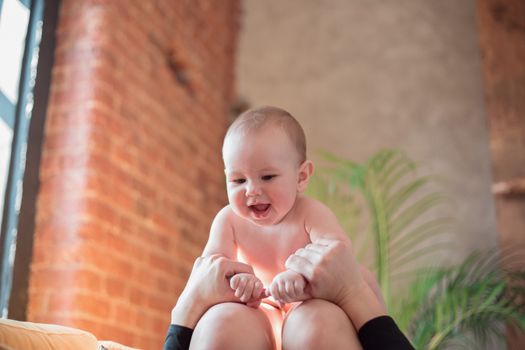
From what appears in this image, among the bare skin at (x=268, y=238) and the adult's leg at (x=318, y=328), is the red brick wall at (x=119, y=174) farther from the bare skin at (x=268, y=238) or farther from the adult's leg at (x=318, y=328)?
the adult's leg at (x=318, y=328)

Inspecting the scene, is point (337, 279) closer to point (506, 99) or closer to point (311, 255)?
point (311, 255)

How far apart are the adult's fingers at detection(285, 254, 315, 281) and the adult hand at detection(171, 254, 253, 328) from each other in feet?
0.27

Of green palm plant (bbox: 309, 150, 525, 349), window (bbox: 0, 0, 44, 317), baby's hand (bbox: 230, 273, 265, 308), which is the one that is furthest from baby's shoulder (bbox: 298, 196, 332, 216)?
window (bbox: 0, 0, 44, 317)

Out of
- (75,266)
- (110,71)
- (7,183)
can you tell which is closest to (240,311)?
(75,266)

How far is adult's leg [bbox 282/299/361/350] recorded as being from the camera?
85cm

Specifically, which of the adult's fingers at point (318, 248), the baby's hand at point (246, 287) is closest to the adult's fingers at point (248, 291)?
the baby's hand at point (246, 287)

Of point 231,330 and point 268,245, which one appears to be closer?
point 231,330

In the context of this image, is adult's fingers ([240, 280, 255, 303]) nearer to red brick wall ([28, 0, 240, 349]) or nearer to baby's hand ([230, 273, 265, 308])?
baby's hand ([230, 273, 265, 308])

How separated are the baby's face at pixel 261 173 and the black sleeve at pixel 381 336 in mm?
266

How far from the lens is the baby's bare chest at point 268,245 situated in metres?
1.08

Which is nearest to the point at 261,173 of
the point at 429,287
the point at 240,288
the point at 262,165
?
the point at 262,165

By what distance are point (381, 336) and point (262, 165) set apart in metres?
0.35

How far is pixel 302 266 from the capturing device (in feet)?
3.00

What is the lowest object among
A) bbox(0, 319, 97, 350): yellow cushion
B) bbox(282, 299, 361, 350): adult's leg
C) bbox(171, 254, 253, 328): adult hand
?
bbox(0, 319, 97, 350): yellow cushion
